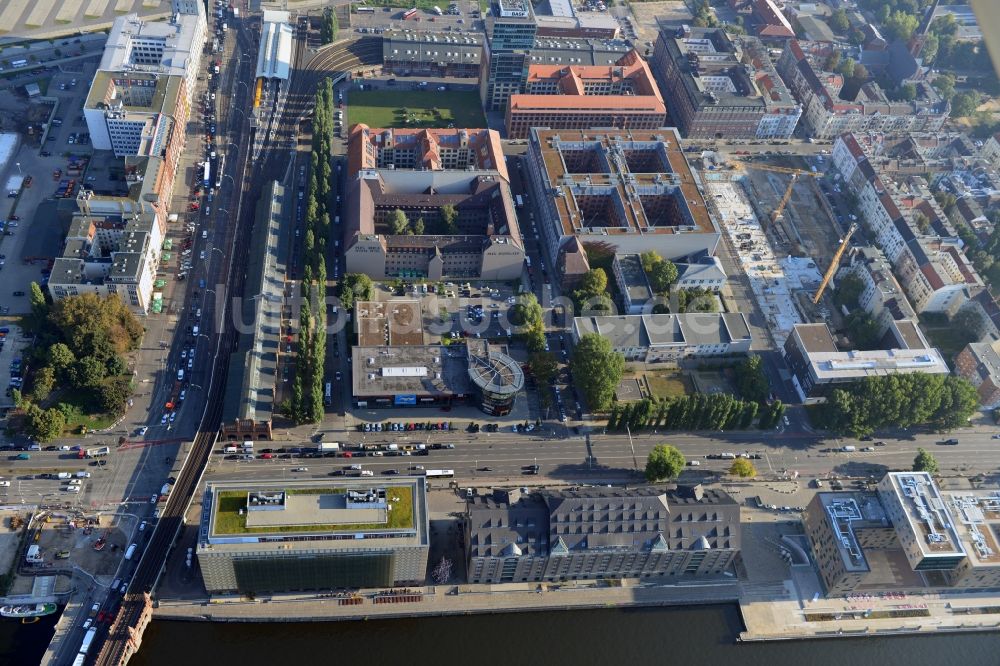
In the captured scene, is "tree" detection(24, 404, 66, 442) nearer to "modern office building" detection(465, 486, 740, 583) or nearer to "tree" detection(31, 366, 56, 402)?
"tree" detection(31, 366, 56, 402)

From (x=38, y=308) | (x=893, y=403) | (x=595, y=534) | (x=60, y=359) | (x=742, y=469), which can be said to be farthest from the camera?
(x=893, y=403)

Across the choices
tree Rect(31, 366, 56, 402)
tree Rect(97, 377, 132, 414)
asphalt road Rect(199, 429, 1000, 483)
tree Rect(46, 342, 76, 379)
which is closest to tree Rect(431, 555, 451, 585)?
asphalt road Rect(199, 429, 1000, 483)

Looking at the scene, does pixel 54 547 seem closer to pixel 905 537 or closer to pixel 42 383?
pixel 42 383

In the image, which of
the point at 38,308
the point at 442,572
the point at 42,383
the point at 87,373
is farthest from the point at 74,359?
the point at 442,572

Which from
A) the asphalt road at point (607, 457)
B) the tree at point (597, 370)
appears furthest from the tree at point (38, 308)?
the tree at point (597, 370)

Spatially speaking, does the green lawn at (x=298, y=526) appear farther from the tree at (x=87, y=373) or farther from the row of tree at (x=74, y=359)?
the tree at (x=87, y=373)

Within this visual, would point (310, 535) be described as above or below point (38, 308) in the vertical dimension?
below
